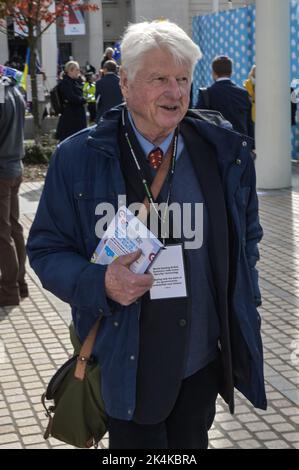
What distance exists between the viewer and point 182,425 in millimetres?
2959

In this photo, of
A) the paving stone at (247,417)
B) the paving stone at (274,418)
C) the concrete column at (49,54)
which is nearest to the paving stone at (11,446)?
the paving stone at (247,417)

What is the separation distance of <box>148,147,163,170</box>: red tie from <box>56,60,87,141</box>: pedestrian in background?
39.0 ft

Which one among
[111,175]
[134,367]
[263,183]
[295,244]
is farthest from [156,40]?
[263,183]

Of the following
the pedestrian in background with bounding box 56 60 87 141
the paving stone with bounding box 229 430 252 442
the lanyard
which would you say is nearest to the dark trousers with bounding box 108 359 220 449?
the lanyard

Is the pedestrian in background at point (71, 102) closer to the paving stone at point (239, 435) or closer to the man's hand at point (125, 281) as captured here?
the paving stone at point (239, 435)

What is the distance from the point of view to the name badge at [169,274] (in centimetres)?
282

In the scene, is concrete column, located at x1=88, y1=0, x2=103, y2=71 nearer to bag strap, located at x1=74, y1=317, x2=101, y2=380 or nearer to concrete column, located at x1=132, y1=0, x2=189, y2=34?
concrete column, located at x1=132, y1=0, x2=189, y2=34

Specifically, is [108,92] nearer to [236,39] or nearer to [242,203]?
[236,39]

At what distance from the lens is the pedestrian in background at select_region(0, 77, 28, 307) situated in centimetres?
679

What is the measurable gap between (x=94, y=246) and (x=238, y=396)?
2471mm

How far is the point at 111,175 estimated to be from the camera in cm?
284

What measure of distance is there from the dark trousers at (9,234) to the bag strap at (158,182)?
13.4ft

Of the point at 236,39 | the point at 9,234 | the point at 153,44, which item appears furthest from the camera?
the point at 236,39

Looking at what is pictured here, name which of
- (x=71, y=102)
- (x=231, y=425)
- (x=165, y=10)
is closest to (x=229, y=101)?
(x=71, y=102)
